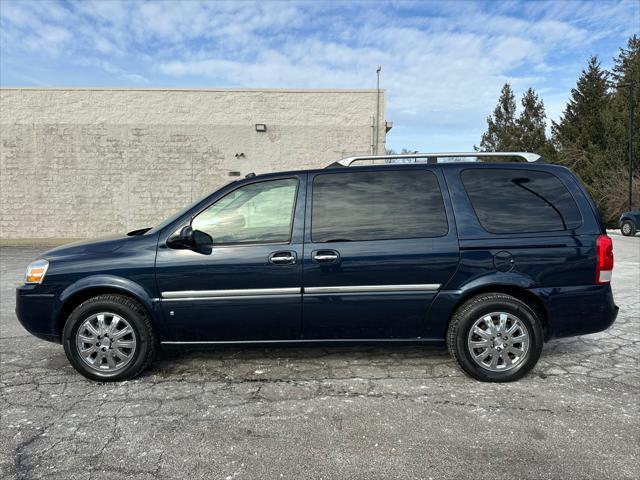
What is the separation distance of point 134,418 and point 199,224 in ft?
4.89

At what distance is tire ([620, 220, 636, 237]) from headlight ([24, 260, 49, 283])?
20015 mm

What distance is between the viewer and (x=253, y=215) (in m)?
3.50

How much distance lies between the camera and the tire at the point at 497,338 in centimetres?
338

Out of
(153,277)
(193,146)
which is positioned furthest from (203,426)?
(193,146)

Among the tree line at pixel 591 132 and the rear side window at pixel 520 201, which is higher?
the tree line at pixel 591 132

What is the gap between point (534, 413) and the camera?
294cm

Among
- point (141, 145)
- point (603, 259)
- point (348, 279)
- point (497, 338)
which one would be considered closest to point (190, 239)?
point (348, 279)

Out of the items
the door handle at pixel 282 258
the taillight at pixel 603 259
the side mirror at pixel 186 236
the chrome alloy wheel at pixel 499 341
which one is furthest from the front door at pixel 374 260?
the taillight at pixel 603 259

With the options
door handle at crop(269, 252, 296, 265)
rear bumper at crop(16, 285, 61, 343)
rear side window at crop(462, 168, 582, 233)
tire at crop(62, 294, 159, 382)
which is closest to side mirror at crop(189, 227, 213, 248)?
door handle at crop(269, 252, 296, 265)

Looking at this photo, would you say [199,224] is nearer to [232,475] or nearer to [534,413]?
[232,475]

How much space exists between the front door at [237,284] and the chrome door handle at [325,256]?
126 mm

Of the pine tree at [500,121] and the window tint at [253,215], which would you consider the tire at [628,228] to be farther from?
the pine tree at [500,121]

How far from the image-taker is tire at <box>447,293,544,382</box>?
338cm

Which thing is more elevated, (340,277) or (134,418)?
(340,277)
